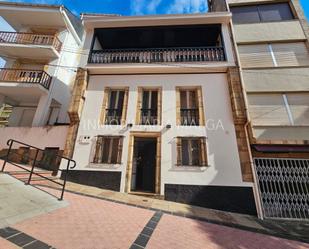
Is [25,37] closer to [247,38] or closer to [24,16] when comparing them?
[24,16]

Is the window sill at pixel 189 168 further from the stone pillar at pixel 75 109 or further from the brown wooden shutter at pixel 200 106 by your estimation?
the stone pillar at pixel 75 109

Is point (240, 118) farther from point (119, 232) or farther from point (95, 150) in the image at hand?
point (95, 150)

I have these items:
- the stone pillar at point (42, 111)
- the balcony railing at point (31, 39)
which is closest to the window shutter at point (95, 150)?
the stone pillar at point (42, 111)

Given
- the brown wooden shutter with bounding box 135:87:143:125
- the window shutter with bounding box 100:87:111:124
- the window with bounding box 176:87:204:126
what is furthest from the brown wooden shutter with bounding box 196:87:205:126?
the window shutter with bounding box 100:87:111:124

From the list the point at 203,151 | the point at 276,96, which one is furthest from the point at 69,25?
the point at 276,96

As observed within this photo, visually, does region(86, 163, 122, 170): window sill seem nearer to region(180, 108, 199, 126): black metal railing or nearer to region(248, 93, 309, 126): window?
region(180, 108, 199, 126): black metal railing

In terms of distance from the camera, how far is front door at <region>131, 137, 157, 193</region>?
7.09m

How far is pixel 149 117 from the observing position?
782 centimetres

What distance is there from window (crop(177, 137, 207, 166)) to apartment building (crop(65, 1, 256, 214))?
42 millimetres

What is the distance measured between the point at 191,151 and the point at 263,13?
10085mm

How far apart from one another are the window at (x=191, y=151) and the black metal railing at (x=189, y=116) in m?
0.83

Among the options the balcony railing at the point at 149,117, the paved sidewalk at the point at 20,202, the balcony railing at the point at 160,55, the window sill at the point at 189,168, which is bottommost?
the paved sidewalk at the point at 20,202

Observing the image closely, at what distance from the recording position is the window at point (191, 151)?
266 inches

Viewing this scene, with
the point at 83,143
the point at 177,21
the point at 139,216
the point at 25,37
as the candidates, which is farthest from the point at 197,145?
the point at 25,37
